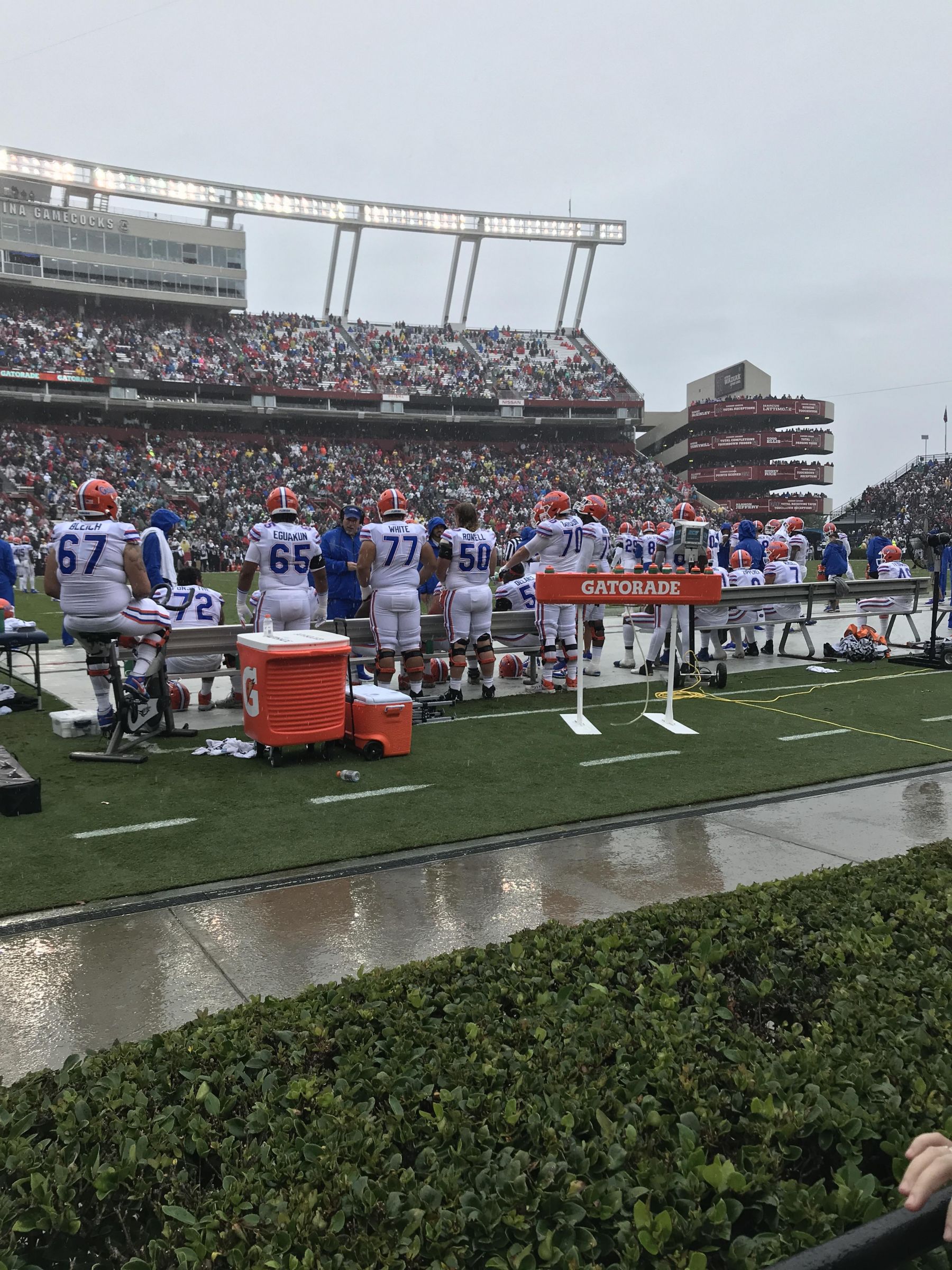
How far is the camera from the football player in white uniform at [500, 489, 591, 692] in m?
10.7

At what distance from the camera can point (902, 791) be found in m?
6.72

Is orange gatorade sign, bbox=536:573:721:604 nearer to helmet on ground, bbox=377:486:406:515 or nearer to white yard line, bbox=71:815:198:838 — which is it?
helmet on ground, bbox=377:486:406:515

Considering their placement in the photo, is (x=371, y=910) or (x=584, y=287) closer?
(x=371, y=910)

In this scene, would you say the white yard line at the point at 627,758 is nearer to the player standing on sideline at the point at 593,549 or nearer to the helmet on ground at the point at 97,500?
the player standing on sideline at the point at 593,549

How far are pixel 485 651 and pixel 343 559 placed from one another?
2094 millimetres

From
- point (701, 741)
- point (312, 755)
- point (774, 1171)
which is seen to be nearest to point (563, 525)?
point (701, 741)

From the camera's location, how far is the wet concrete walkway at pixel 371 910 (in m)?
3.61

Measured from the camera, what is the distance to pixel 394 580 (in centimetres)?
945

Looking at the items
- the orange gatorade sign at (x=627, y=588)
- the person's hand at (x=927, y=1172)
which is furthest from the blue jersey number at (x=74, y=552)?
the person's hand at (x=927, y=1172)

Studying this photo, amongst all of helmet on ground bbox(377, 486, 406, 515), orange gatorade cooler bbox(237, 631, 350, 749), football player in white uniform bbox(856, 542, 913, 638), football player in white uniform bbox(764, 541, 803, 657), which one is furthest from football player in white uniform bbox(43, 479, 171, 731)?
football player in white uniform bbox(856, 542, 913, 638)

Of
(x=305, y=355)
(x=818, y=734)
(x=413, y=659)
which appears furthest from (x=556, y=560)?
(x=305, y=355)

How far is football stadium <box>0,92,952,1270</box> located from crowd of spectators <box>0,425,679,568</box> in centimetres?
2208

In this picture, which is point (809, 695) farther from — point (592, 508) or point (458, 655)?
point (458, 655)

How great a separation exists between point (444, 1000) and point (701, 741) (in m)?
5.70
